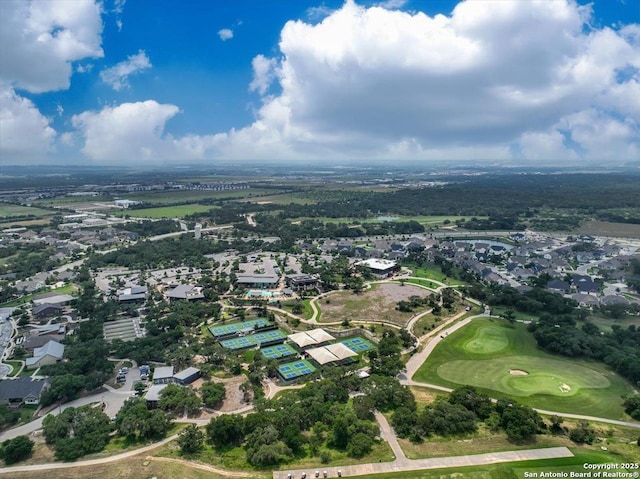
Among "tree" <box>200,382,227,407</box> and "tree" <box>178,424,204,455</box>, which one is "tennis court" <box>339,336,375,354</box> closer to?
"tree" <box>200,382,227,407</box>

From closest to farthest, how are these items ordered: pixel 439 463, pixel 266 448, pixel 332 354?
pixel 266 448 < pixel 439 463 < pixel 332 354

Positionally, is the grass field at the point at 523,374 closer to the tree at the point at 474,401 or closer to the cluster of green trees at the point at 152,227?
the tree at the point at 474,401

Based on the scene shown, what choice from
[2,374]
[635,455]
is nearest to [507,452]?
[635,455]

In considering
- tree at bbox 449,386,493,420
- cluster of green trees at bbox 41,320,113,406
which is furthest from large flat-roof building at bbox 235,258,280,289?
tree at bbox 449,386,493,420

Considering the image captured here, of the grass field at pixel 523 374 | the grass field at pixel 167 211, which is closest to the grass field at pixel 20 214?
the grass field at pixel 167 211

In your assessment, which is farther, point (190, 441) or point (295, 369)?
point (295, 369)

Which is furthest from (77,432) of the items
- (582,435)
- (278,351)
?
(582,435)

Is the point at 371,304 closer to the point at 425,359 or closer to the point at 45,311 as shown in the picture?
the point at 425,359
